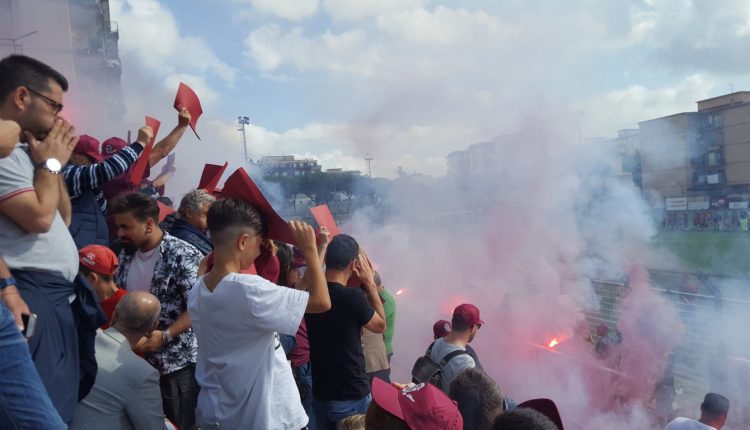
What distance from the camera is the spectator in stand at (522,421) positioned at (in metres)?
1.61

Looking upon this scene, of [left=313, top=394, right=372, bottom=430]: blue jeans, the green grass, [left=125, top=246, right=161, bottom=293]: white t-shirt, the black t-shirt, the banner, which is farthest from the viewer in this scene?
the banner

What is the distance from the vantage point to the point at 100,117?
20.6m

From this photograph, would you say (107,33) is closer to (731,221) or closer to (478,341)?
(478,341)

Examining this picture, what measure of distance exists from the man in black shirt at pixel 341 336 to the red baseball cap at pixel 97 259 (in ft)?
3.64

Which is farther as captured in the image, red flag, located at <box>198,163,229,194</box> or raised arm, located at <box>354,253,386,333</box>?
red flag, located at <box>198,163,229,194</box>

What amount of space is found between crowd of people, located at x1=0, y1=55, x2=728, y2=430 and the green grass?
18583 millimetres

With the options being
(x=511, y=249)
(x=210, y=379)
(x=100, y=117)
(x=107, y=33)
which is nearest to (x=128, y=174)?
(x=210, y=379)

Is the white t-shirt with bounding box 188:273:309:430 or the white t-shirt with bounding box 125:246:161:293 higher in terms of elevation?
the white t-shirt with bounding box 125:246:161:293

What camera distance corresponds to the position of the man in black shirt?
9.78 ft

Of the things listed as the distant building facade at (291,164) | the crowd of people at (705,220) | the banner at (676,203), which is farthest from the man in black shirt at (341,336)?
the distant building facade at (291,164)

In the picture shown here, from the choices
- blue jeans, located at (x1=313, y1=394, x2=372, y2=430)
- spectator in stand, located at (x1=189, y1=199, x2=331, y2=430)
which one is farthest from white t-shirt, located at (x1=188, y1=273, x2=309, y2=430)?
blue jeans, located at (x1=313, y1=394, x2=372, y2=430)

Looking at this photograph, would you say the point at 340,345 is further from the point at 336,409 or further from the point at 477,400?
the point at 477,400

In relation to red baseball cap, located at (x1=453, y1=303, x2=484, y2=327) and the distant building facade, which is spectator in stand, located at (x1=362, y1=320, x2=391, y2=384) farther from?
the distant building facade

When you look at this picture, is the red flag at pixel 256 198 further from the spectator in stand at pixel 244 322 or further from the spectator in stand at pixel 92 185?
the spectator in stand at pixel 92 185
